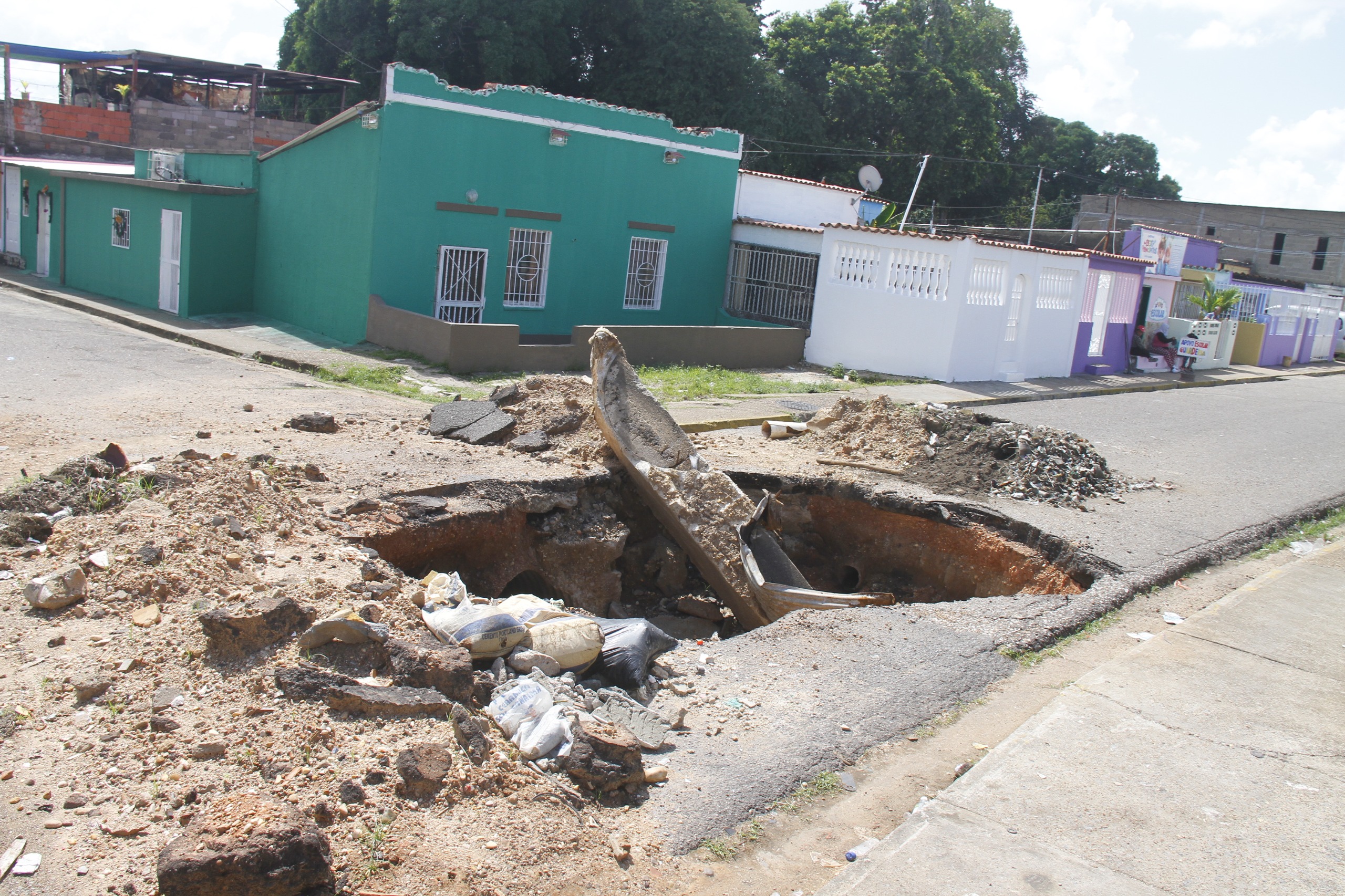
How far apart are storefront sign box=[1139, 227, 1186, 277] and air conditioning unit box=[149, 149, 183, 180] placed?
20.7m

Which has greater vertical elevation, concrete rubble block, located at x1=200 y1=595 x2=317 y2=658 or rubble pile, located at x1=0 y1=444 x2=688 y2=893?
concrete rubble block, located at x1=200 y1=595 x2=317 y2=658

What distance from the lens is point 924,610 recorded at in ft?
20.7

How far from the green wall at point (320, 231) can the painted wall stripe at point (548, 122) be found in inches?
29.4

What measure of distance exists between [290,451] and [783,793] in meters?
5.16

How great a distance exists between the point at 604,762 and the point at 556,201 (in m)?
14.9

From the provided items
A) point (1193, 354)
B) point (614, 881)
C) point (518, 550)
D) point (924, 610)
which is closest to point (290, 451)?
point (518, 550)

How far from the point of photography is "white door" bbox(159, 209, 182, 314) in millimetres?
17422

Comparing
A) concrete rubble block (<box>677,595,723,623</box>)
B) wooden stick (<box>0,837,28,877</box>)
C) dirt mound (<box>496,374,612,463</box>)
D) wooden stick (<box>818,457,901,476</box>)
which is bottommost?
concrete rubble block (<box>677,595,723,623</box>)

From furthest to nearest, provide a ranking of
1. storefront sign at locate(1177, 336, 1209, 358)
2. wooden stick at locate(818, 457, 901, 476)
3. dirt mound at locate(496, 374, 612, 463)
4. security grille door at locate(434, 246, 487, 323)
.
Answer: storefront sign at locate(1177, 336, 1209, 358)
security grille door at locate(434, 246, 487, 323)
wooden stick at locate(818, 457, 901, 476)
dirt mound at locate(496, 374, 612, 463)

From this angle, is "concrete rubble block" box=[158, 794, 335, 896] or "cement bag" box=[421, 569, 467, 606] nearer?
"concrete rubble block" box=[158, 794, 335, 896]

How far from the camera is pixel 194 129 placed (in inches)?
1001

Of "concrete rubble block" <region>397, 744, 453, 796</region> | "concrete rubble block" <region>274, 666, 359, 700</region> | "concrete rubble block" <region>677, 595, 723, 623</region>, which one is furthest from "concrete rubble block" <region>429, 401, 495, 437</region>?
"concrete rubble block" <region>397, 744, 453, 796</region>

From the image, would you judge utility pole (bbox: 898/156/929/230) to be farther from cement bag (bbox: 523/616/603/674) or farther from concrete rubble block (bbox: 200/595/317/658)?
concrete rubble block (bbox: 200/595/317/658)

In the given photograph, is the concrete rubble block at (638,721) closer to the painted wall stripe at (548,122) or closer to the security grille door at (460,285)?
the security grille door at (460,285)
